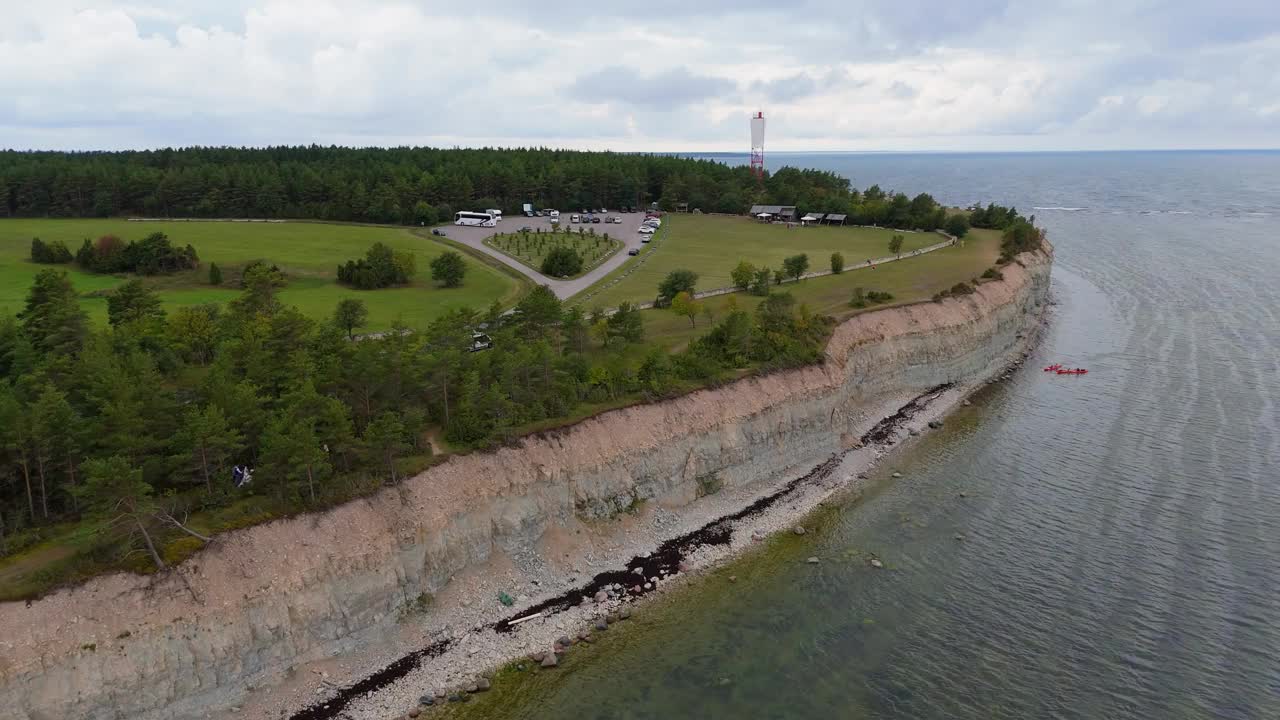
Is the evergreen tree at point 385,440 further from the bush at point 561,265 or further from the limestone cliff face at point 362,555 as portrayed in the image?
the bush at point 561,265

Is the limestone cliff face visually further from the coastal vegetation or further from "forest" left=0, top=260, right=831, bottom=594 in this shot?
"forest" left=0, top=260, right=831, bottom=594

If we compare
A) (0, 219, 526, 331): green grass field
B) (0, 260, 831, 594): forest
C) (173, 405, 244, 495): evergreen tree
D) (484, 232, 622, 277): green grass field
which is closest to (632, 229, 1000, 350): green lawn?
(0, 260, 831, 594): forest

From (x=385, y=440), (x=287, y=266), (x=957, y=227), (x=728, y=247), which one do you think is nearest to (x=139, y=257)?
(x=287, y=266)

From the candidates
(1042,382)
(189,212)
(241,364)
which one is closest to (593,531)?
(241,364)

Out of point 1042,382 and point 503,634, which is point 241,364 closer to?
point 503,634

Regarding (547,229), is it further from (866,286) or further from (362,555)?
(362,555)

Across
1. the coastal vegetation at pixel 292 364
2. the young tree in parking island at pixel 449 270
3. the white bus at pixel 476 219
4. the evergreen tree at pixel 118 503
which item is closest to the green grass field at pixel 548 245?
the coastal vegetation at pixel 292 364

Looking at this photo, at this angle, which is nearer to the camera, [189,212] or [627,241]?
[627,241]
